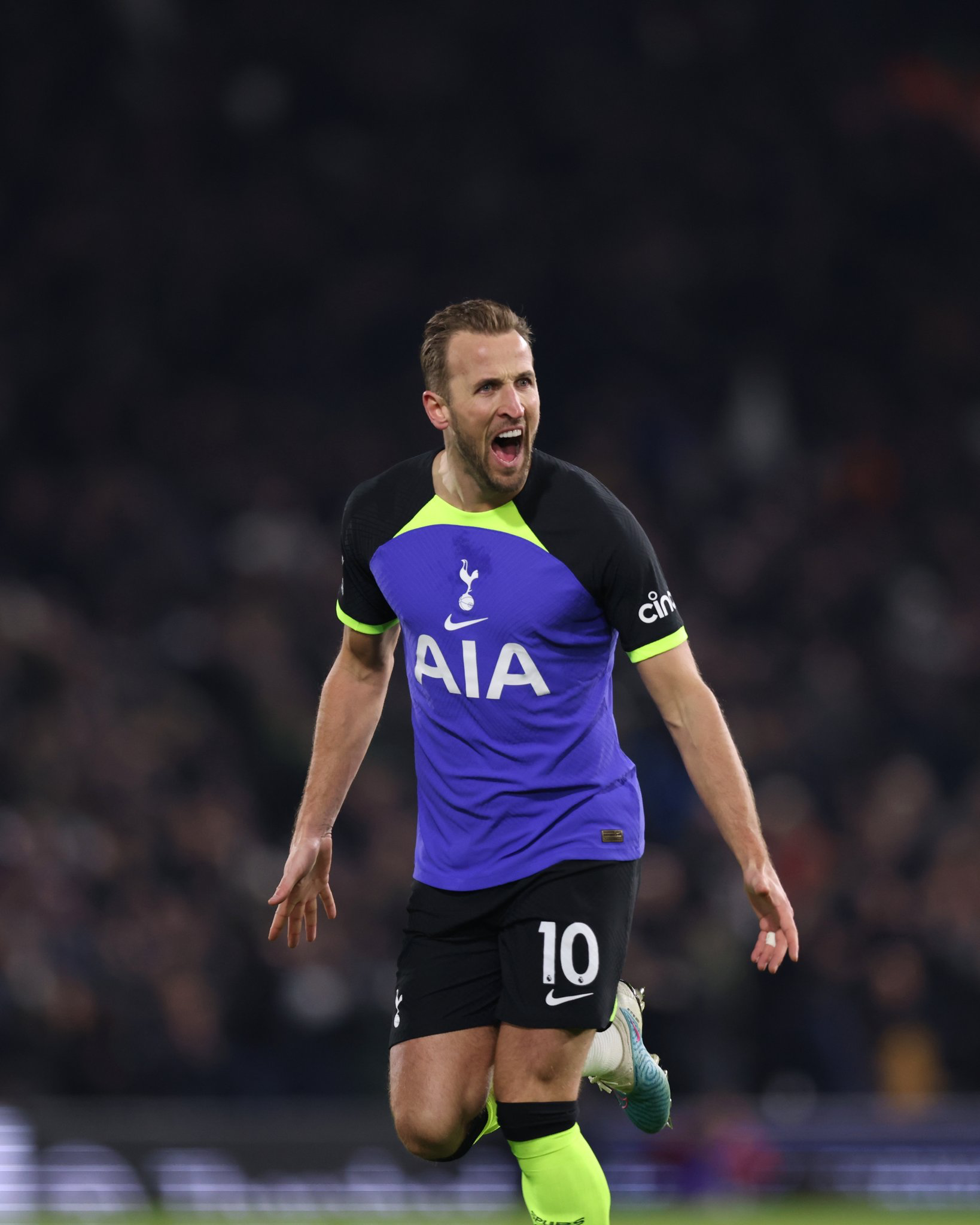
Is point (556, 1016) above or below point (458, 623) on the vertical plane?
below

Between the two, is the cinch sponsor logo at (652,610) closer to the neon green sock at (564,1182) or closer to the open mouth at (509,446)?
the open mouth at (509,446)

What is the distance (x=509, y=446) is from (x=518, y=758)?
787mm

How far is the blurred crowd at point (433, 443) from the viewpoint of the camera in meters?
9.85

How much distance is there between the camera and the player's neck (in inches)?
193

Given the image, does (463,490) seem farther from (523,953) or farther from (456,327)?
(523,953)

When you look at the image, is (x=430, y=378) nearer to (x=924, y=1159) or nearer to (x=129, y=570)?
(x=924, y=1159)

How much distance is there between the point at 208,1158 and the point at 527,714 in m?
4.87

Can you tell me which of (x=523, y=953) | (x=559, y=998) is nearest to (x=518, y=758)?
(x=523, y=953)

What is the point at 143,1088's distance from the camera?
9273 millimetres

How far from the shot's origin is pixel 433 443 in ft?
40.8

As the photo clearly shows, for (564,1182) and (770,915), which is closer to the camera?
(770,915)

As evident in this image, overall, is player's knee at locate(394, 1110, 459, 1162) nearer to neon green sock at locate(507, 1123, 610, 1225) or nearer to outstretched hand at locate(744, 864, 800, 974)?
neon green sock at locate(507, 1123, 610, 1225)

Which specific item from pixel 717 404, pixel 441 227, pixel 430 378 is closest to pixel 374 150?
pixel 441 227

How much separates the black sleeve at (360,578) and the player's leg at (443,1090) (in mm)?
1112
